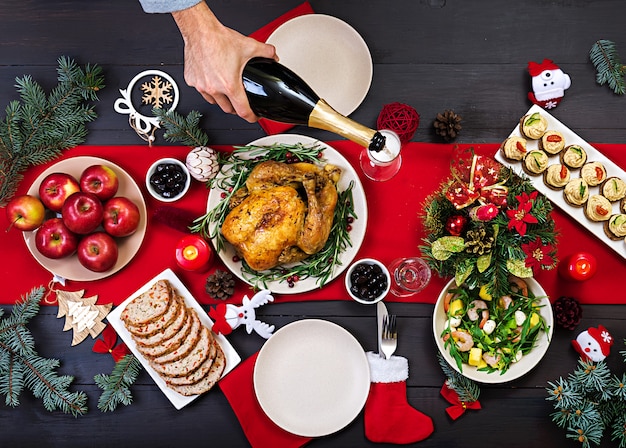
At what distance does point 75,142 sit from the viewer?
1696 millimetres

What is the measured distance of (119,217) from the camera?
1.58 m

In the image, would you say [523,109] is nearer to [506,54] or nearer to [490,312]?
[506,54]

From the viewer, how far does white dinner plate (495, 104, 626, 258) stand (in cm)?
162

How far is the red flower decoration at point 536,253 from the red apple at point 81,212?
3.83ft

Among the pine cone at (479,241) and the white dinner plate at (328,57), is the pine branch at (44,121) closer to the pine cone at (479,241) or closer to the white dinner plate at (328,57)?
the white dinner plate at (328,57)

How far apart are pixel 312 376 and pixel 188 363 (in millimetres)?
359

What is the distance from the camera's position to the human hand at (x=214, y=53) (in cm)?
122

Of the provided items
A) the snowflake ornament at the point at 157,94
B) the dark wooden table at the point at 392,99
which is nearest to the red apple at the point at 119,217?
the dark wooden table at the point at 392,99

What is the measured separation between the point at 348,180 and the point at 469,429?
0.82 metres

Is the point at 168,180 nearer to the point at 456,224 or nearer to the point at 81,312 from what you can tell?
the point at 81,312

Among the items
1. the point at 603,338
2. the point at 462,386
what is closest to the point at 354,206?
the point at 462,386

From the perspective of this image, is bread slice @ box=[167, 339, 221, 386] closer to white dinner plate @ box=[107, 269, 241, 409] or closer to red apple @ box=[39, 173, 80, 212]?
white dinner plate @ box=[107, 269, 241, 409]

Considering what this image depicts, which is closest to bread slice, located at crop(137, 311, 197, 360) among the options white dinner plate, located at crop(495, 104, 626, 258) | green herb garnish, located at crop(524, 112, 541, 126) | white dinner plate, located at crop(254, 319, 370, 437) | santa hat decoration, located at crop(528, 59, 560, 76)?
white dinner plate, located at crop(254, 319, 370, 437)

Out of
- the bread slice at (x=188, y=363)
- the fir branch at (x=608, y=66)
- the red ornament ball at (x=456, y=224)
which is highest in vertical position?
the fir branch at (x=608, y=66)
